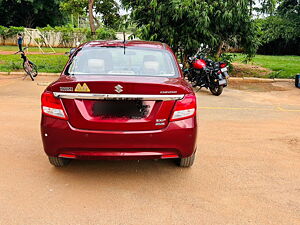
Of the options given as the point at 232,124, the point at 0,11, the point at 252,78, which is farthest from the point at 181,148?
the point at 0,11

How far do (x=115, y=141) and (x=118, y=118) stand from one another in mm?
236

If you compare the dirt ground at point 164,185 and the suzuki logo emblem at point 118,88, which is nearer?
the dirt ground at point 164,185

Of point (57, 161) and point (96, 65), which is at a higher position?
point (96, 65)

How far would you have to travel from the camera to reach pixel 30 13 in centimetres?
4788

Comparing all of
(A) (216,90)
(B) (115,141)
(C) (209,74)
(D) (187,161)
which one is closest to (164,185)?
(D) (187,161)

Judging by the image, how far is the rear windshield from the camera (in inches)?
160

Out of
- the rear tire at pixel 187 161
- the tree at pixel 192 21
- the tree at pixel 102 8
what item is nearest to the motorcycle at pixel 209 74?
the tree at pixel 192 21

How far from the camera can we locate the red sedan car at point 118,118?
11.1 feet

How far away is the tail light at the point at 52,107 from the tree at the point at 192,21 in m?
8.78

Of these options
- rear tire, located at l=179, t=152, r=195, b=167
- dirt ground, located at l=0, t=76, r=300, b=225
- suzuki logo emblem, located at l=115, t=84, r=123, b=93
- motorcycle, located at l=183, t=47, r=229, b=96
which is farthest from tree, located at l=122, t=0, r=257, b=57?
suzuki logo emblem, located at l=115, t=84, r=123, b=93

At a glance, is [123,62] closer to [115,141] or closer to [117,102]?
[117,102]

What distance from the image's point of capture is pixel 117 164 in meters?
4.32

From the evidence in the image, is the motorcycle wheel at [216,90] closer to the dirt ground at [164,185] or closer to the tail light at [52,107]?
the dirt ground at [164,185]

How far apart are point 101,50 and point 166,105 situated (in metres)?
1.50
